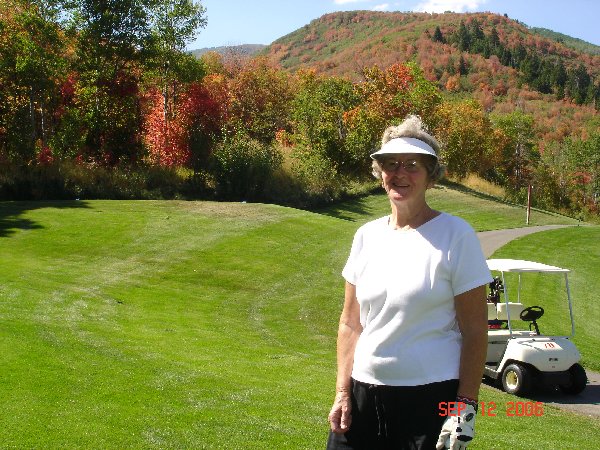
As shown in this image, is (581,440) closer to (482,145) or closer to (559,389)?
(559,389)

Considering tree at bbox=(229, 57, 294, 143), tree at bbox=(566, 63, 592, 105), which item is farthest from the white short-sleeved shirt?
tree at bbox=(566, 63, 592, 105)

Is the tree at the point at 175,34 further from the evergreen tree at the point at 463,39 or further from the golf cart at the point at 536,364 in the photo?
the evergreen tree at the point at 463,39

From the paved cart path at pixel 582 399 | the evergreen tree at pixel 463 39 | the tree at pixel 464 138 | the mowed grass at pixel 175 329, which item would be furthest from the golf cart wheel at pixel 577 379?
the evergreen tree at pixel 463 39

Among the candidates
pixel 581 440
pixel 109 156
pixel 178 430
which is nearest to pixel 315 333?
pixel 581 440

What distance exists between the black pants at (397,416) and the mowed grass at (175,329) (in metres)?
2.76

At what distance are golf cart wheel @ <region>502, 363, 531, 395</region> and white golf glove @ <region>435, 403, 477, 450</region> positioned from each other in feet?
27.1

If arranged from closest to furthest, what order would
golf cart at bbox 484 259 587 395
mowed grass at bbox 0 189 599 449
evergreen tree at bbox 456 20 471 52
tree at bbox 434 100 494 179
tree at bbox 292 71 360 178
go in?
mowed grass at bbox 0 189 599 449
golf cart at bbox 484 259 587 395
tree at bbox 292 71 360 178
tree at bbox 434 100 494 179
evergreen tree at bbox 456 20 471 52

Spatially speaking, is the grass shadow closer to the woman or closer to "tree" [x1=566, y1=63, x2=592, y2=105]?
the woman

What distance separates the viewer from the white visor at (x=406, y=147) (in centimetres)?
333

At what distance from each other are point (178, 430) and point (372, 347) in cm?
343

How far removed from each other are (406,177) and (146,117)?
39.0 meters

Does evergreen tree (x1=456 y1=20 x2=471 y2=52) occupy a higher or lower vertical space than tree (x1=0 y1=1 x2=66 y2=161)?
higher

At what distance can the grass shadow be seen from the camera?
2350cm

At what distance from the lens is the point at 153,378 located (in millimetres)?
8039
